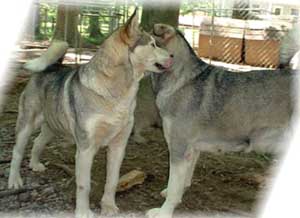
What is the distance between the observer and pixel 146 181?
436 centimetres

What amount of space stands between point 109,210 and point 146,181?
28.5 inches

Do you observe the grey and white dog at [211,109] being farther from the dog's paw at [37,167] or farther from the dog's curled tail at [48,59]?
the dog's paw at [37,167]

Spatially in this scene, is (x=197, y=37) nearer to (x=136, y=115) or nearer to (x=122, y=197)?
(x=136, y=115)

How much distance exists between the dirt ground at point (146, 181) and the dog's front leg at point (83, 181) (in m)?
0.23

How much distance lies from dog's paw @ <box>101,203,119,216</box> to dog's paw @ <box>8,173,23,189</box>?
0.75m

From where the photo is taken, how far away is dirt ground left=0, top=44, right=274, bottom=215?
3.85 metres

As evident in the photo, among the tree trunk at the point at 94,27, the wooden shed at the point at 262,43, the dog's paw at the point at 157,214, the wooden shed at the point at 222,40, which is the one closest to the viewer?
the dog's paw at the point at 157,214

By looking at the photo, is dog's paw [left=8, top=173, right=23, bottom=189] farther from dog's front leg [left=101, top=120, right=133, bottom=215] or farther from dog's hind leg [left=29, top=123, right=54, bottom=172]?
dog's front leg [left=101, top=120, right=133, bottom=215]

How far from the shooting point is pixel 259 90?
3.73 meters

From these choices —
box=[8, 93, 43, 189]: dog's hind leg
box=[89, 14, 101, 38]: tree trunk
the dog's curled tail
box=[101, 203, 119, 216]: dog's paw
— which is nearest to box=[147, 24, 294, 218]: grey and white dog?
box=[101, 203, 119, 216]: dog's paw

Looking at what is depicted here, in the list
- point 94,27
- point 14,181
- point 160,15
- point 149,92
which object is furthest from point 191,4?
point 94,27

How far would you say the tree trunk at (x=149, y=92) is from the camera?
17.2ft

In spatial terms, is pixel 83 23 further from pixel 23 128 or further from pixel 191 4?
pixel 23 128

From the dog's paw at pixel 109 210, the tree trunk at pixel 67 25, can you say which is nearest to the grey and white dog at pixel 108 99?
the dog's paw at pixel 109 210
